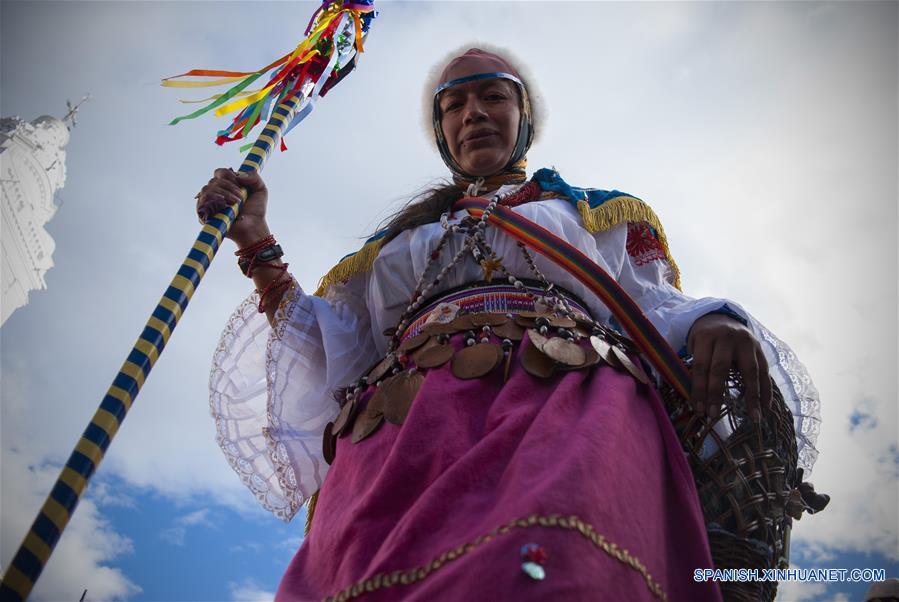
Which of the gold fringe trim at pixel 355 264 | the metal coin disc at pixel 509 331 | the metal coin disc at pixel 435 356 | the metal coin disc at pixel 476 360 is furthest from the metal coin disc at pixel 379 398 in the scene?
the gold fringe trim at pixel 355 264

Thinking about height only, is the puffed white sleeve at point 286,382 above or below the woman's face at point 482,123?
below

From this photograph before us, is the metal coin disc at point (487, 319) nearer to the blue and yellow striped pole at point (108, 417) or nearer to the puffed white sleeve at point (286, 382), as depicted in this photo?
the puffed white sleeve at point (286, 382)

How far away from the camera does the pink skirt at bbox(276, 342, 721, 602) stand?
1168 millimetres

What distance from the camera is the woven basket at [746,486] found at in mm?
1604

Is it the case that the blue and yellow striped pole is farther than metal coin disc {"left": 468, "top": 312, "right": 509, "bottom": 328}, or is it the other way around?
metal coin disc {"left": 468, "top": 312, "right": 509, "bottom": 328}

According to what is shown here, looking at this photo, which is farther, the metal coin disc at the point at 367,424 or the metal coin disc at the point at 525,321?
the metal coin disc at the point at 525,321

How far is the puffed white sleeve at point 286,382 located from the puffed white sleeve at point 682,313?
1.07m

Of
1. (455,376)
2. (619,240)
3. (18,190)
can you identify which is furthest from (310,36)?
(18,190)

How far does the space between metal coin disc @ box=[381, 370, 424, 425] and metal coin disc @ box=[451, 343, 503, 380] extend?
0.14 m

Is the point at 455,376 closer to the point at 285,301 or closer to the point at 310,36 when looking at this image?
the point at 285,301

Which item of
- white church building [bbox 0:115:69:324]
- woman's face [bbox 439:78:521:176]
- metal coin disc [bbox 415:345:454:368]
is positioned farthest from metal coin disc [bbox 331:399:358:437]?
white church building [bbox 0:115:69:324]

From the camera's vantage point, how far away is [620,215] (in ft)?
7.90

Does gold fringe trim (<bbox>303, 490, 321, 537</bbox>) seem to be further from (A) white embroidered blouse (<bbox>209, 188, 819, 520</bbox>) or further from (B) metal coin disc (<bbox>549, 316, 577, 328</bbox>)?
(B) metal coin disc (<bbox>549, 316, 577, 328</bbox>)

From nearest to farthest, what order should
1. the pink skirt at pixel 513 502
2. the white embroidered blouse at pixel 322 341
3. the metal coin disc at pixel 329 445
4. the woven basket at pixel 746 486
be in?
1. the pink skirt at pixel 513 502
2. the woven basket at pixel 746 486
3. the metal coin disc at pixel 329 445
4. the white embroidered blouse at pixel 322 341
